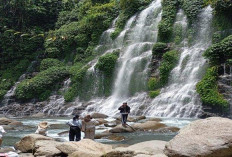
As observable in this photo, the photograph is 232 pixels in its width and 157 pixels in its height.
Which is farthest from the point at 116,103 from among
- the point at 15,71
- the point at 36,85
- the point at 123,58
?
the point at 15,71

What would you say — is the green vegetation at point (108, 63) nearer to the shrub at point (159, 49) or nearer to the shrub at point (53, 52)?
the shrub at point (159, 49)

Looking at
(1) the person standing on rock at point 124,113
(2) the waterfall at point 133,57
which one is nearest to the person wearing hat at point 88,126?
(1) the person standing on rock at point 124,113

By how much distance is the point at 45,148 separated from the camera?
1062cm

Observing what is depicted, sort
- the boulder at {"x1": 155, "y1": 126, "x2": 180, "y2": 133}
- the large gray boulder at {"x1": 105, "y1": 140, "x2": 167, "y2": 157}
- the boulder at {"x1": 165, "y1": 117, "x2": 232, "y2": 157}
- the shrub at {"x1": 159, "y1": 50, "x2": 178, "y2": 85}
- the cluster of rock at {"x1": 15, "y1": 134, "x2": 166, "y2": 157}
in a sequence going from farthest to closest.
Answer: the shrub at {"x1": 159, "y1": 50, "x2": 178, "y2": 85} < the boulder at {"x1": 155, "y1": 126, "x2": 180, "y2": 133} < the cluster of rock at {"x1": 15, "y1": 134, "x2": 166, "y2": 157} < the large gray boulder at {"x1": 105, "y1": 140, "x2": 167, "y2": 157} < the boulder at {"x1": 165, "y1": 117, "x2": 232, "y2": 157}

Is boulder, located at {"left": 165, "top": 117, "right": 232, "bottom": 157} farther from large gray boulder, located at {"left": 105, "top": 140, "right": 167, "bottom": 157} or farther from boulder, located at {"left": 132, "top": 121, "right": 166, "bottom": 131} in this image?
boulder, located at {"left": 132, "top": 121, "right": 166, "bottom": 131}

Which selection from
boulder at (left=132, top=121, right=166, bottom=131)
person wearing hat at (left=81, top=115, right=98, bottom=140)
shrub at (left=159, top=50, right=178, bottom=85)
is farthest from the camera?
shrub at (left=159, top=50, right=178, bottom=85)

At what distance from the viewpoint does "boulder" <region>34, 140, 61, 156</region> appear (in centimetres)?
1034

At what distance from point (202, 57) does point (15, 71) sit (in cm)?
2394

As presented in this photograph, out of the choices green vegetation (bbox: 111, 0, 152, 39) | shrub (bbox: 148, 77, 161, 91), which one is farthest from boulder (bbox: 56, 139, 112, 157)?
green vegetation (bbox: 111, 0, 152, 39)

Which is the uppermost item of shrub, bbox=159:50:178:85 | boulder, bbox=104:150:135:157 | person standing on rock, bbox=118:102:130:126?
shrub, bbox=159:50:178:85

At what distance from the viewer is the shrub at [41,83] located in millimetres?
34281

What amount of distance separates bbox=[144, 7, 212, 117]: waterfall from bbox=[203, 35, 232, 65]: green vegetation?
1228mm

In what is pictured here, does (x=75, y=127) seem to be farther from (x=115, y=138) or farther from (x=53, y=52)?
(x=53, y=52)

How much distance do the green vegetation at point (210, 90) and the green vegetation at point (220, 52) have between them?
0.77 metres
